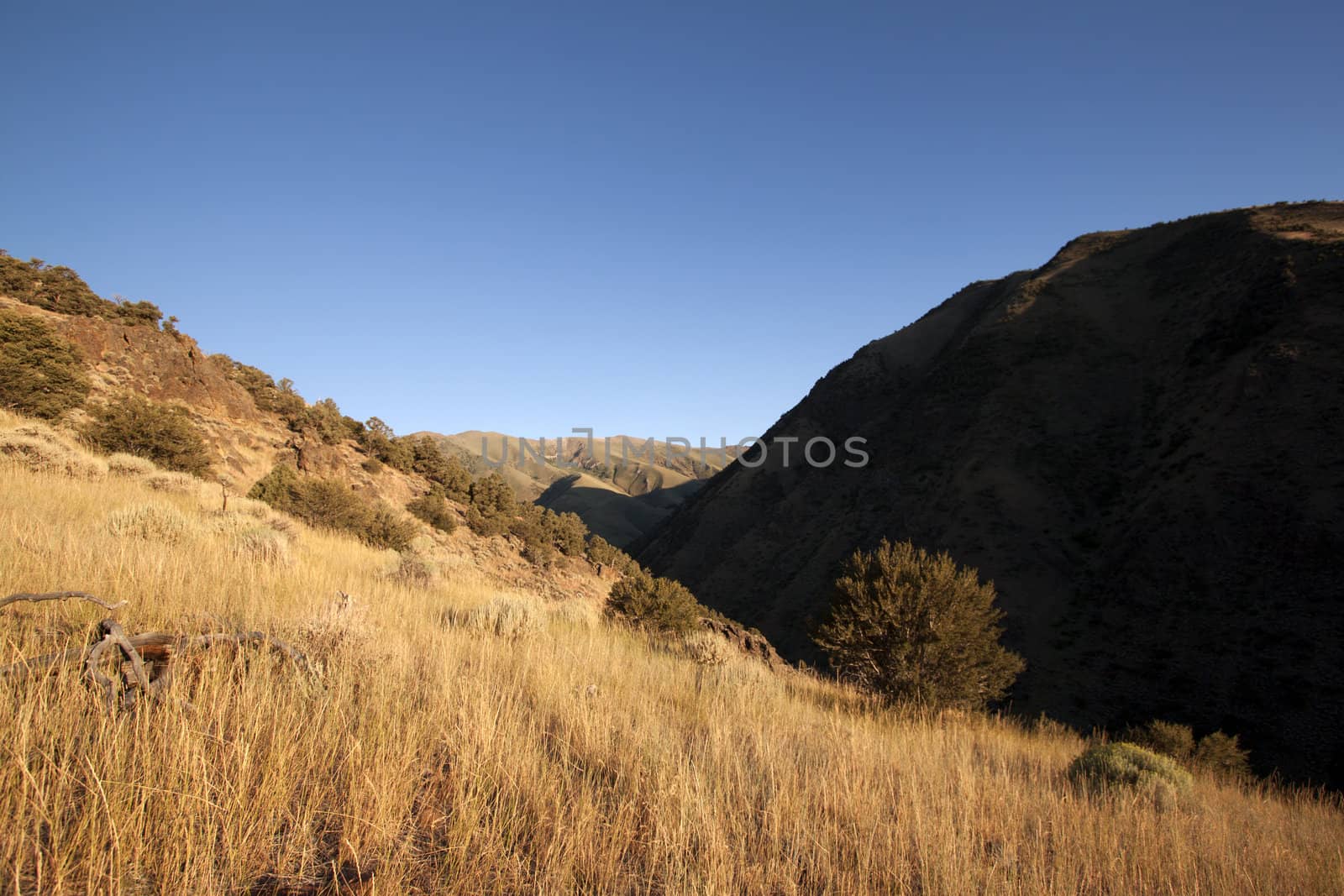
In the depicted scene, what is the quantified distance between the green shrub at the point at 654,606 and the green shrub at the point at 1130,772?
5878mm

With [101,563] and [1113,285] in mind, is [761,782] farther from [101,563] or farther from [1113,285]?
[1113,285]

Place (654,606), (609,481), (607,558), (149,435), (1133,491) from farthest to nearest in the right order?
(609,481), (1133,491), (607,558), (149,435), (654,606)

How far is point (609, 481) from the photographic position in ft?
481

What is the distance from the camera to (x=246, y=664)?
10.5 feet

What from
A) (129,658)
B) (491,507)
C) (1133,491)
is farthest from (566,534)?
(1133,491)

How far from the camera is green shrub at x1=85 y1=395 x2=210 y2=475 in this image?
11859 mm

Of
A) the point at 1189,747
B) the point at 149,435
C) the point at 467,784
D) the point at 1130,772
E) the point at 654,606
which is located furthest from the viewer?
the point at 1189,747

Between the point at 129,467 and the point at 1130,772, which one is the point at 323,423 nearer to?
the point at 129,467

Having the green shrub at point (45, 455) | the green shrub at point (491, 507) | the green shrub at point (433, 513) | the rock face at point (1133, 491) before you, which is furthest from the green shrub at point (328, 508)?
the rock face at point (1133, 491)

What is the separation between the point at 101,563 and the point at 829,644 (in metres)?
9.42

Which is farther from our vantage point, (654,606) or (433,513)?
(433,513)

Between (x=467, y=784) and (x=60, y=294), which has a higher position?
(x=60, y=294)

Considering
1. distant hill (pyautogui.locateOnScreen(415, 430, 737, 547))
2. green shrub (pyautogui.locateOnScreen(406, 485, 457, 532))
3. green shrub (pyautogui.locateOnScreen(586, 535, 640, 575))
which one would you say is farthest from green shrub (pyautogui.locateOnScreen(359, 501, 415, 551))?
distant hill (pyautogui.locateOnScreen(415, 430, 737, 547))

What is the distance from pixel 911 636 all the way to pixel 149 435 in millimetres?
15905
